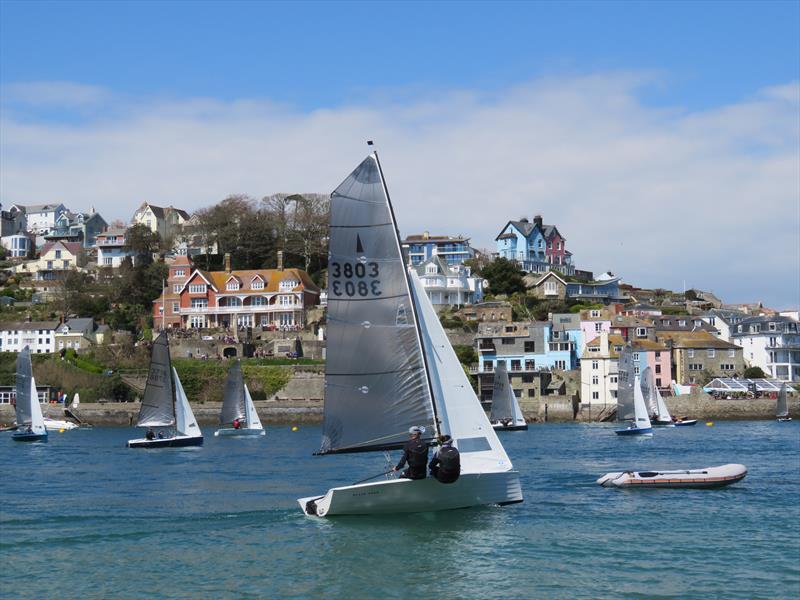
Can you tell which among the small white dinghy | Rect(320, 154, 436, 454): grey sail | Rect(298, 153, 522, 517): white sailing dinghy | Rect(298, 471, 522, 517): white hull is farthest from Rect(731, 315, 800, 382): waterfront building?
Rect(320, 154, 436, 454): grey sail

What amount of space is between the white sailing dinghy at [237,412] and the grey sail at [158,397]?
12.0 metres

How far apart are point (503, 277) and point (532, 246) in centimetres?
1556

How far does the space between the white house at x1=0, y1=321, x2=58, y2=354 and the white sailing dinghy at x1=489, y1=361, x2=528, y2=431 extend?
165ft

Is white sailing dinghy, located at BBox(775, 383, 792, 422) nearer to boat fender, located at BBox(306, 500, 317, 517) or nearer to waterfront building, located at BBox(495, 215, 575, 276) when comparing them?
waterfront building, located at BBox(495, 215, 575, 276)

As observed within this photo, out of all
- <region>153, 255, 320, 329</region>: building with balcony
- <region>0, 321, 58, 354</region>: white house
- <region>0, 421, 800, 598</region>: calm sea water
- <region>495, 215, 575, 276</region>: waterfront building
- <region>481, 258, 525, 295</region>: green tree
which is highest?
<region>495, 215, 575, 276</region>: waterfront building

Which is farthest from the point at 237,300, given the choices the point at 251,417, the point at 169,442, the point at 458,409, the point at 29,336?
the point at 458,409

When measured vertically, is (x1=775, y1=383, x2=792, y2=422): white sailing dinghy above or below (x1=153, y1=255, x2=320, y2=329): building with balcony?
below

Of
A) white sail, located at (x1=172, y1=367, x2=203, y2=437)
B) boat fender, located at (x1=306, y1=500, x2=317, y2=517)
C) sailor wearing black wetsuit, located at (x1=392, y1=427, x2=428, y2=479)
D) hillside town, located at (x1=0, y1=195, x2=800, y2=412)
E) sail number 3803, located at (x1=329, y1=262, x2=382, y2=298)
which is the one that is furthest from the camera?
hillside town, located at (x1=0, y1=195, x2=800, y2=412)

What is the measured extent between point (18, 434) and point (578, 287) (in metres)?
69.0

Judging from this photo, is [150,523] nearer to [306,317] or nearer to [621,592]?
[621,592]

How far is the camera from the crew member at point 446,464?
2305 centimetres

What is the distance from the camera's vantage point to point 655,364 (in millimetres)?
94438

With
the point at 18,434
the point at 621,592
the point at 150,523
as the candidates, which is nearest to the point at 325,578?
the point at 621,592

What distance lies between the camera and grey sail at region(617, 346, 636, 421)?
74625 mm
